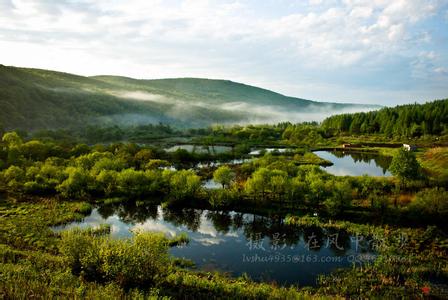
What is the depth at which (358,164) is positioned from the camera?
108m

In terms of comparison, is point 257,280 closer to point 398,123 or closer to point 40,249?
point 40,249

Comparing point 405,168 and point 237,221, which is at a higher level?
point 405,168

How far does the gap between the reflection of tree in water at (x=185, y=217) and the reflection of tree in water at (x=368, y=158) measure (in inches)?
2513

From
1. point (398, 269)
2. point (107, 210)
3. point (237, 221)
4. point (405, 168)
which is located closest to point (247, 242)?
point (237, 221)

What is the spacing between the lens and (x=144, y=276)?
90.0ft

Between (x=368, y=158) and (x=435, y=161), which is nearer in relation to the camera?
(x=435, y=161)

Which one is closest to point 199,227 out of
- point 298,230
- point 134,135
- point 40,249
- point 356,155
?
point 298,230

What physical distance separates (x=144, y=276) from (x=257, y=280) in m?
11.5

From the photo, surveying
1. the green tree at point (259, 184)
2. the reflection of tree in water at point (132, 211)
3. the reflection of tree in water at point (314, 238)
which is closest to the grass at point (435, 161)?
→ the green tree at point (259, 184)

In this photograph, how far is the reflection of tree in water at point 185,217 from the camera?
Result: 4941cm

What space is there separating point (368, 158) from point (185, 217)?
89616mm

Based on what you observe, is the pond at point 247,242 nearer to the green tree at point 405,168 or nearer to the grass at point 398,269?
the grass at point 398,269

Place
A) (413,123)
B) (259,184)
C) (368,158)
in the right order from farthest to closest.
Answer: (413,123) → (368,158) → (259,184)

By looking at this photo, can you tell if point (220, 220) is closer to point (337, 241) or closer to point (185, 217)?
point (185, 217)
